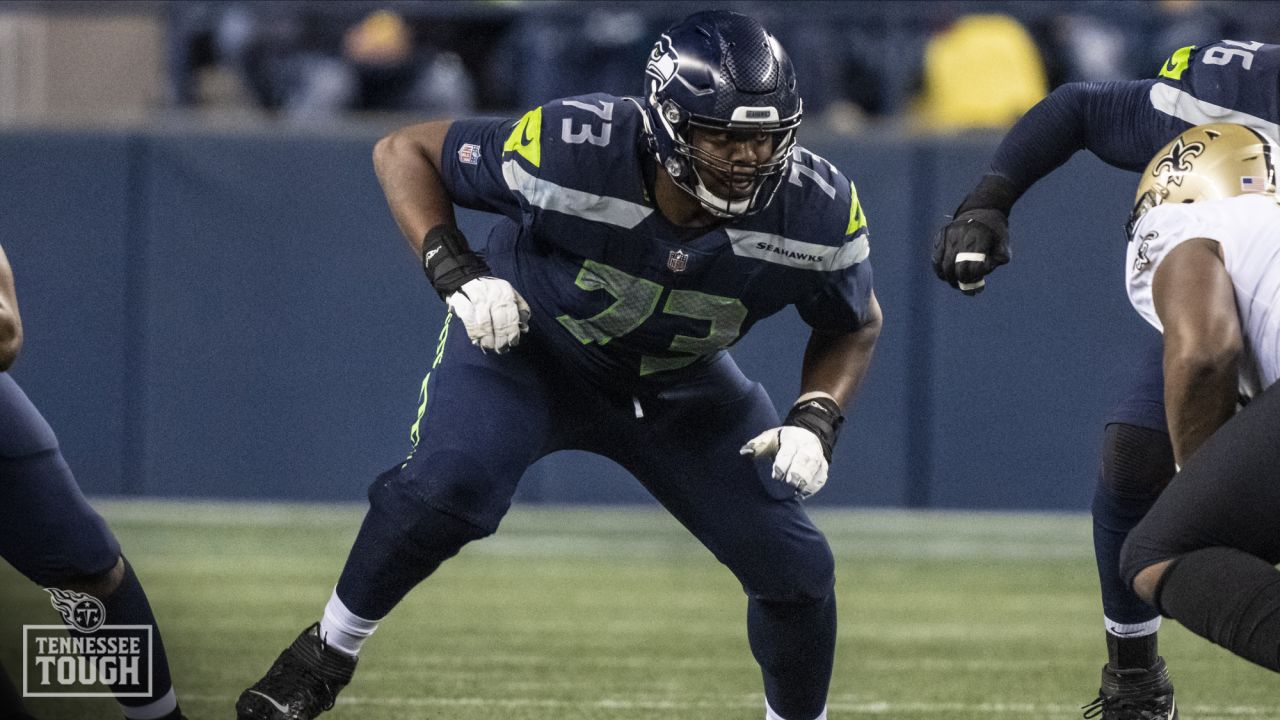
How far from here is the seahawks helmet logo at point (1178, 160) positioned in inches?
143

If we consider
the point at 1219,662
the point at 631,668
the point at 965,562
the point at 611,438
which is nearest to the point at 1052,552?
the point at 965,562

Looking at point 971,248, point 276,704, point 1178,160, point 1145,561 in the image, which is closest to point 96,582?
point 276,704

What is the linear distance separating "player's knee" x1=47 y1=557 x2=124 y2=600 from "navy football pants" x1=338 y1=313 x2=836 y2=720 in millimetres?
493

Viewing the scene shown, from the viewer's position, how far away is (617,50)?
9477mm

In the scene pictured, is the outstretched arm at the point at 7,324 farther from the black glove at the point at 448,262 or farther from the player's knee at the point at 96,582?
the black glove at the point at 448,262

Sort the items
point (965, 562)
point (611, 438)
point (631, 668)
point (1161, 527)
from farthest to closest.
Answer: point (965, 562) < point (631, 668) < point (611, 438) < point (1161, 527)

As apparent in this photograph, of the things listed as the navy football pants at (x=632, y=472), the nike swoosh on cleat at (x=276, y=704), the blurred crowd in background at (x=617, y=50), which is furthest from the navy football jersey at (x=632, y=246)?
the blurred crowd in background at (x=617, y=50)

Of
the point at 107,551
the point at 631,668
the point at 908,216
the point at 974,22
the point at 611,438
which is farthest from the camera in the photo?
the point at 974,22

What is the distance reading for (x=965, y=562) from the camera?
26.9 ft

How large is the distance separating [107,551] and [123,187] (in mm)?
5642

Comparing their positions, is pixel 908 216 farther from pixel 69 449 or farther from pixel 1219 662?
pixel 69 449

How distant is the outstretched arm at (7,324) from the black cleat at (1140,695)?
278 cm

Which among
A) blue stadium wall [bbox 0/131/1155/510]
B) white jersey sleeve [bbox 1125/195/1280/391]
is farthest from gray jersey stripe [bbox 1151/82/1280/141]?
blue stadium wall [bbox 0/131/1155/510]

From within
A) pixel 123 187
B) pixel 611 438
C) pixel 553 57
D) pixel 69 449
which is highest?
pixel 611 438
